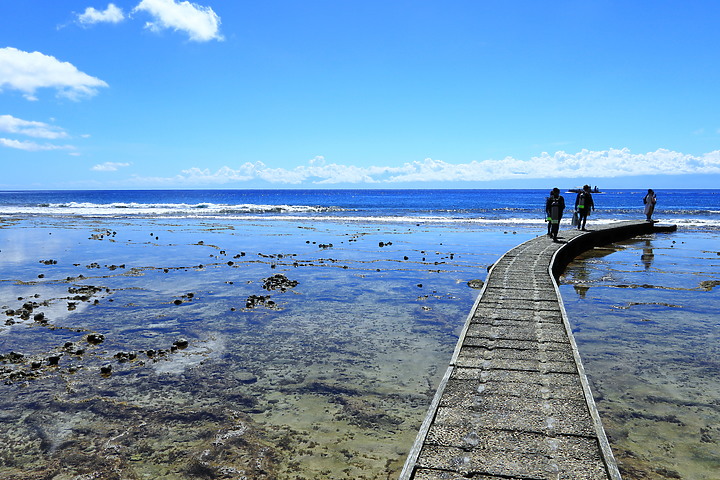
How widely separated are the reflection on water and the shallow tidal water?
252cm

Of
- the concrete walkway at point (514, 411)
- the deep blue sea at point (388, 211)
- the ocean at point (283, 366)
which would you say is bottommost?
the ocean at point (283, 366)

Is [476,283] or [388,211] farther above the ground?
[388,211]

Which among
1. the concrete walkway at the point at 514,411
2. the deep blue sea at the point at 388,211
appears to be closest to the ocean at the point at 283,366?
the concrete walkway at the point at 514,411

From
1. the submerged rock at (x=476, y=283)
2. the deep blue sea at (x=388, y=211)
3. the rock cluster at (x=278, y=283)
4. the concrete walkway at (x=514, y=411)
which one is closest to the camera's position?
the concrete walkway at (x=514, y=411)

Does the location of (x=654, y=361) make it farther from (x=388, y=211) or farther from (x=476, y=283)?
(x=388, y=211)

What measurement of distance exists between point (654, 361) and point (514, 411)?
176 inches

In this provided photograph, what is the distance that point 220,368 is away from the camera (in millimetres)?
7941

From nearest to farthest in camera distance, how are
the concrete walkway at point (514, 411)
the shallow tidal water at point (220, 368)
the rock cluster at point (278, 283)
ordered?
the concrete walkway at point (514, 411)
the shallow tidal water at point (220, 368)
the rock cluster at point (278, 283)

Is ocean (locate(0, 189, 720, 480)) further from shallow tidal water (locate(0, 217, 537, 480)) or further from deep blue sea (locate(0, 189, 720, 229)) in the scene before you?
deep blue sea (locate(0, 189, 720, 229))

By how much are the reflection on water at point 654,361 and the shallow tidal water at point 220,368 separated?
8.27 ft

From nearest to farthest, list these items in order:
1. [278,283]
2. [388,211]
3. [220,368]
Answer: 1. [220,368]
2. [278,283]
3. [388,211]

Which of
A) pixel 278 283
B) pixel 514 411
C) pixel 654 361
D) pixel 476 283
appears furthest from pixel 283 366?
pixel 476 283

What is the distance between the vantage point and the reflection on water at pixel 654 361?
552 centimetres

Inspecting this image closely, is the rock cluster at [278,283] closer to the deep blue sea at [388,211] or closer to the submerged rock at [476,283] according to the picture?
the submerged rock at [476,283]
